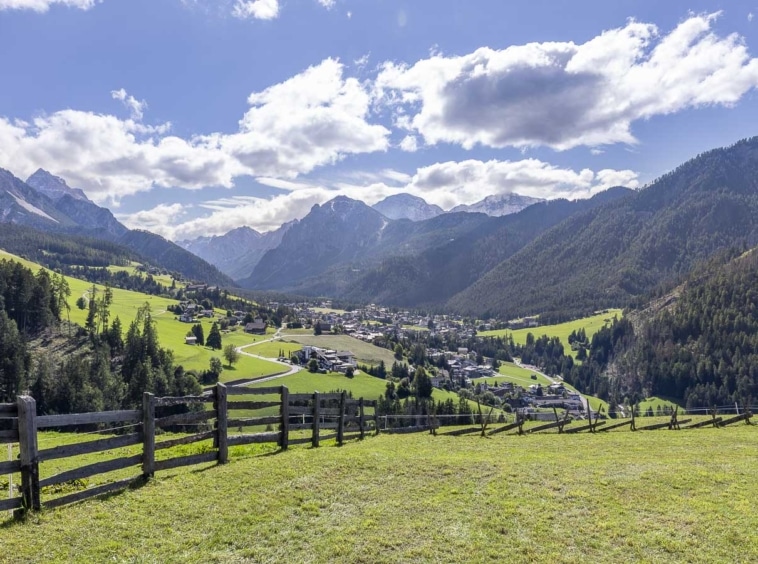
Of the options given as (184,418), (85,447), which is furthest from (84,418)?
(184,418)

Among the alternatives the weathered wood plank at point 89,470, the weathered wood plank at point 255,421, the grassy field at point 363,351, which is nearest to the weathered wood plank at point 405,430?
the weathered wood plank at point 255,421

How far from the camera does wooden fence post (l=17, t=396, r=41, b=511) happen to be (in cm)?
1008

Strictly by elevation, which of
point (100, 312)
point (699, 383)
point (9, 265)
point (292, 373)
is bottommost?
point (699, 383)

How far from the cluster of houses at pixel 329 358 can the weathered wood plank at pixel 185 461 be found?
13167cm

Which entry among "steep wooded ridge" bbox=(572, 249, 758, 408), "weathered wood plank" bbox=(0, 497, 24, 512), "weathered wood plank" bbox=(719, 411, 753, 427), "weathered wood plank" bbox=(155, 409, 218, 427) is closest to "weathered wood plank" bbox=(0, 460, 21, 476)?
"weathered wood plank" bbox=(0, 497, 24, 512)

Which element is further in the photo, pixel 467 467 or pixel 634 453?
pixel 634 453

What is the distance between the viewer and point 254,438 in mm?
16641

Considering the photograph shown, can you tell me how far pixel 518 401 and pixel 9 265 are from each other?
147 meters

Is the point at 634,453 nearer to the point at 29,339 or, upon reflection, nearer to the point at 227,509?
the point at 227,509

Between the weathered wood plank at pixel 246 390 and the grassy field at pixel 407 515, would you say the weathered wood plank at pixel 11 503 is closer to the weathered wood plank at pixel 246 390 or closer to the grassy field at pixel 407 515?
the grassy field at pixel 407 515

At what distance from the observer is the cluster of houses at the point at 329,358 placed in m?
148

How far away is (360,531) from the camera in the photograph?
31.5 feet

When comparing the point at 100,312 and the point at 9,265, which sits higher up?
the point at 9,265

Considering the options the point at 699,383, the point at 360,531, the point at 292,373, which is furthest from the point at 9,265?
the point at 699,383
